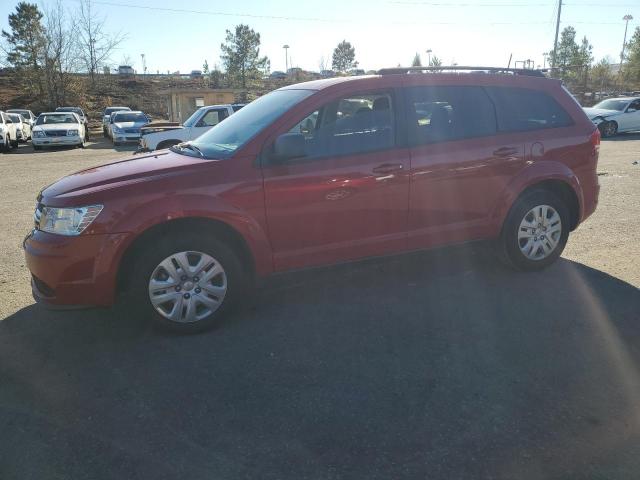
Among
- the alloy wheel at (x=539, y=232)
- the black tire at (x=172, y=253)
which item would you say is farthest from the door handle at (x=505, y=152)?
the black tire at (x=172, y=253)

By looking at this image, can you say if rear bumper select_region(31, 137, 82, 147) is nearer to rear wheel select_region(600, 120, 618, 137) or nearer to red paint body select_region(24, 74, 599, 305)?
red paint body select_region(24, 74, 599, 305)

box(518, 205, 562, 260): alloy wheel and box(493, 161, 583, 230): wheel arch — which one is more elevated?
box(493, 161, 583, 230): wheel arch

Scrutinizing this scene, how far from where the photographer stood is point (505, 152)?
475cm

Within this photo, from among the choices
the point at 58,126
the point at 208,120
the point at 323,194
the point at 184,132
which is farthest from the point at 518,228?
the point at 58,126

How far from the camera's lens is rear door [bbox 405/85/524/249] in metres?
4.48

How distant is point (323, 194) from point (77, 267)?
6.03ft

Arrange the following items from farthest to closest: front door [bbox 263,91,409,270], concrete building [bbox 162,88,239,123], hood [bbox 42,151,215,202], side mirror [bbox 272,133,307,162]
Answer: concrete building [bbox 162,88,239,123] < front door [bbox 263,91,409,270] < side mirror [bbox 272,133,307,162] < hood [bbox 42,151,215,202]

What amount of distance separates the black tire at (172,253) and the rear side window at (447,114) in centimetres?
→ 185

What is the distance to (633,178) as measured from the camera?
10555 millimetres

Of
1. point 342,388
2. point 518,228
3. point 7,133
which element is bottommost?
point 342,388

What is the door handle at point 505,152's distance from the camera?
471 cm

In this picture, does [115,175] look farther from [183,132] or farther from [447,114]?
[183,132]

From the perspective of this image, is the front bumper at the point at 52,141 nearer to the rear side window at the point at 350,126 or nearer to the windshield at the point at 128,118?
the windshield at the point at 128,118

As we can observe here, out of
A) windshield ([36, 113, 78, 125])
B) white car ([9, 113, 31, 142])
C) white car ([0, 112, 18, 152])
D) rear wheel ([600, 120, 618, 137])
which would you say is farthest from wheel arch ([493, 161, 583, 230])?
white car ([9, 113, 31, 142])
